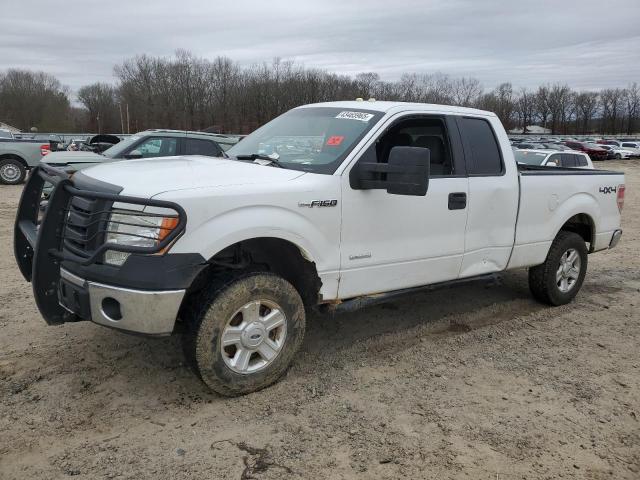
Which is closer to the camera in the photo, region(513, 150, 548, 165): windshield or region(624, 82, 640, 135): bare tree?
region(513, 150, 548, 165): windshield

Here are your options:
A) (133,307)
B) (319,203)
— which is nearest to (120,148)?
(319,203)

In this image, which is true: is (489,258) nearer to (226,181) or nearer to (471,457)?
(471,457)

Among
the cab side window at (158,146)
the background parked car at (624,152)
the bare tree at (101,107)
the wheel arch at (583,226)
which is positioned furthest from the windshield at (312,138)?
the bare tree at (101,107)

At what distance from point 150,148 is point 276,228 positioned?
8.52 m

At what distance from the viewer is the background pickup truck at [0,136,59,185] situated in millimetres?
16375

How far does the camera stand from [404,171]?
3.75 metres

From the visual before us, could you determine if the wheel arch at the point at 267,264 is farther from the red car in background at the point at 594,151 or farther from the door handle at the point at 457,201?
the red car in background at the point at 594,151

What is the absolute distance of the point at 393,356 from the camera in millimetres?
4562

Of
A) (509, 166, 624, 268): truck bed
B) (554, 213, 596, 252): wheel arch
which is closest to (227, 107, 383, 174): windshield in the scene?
(509, 166, 624, 268): truck bed

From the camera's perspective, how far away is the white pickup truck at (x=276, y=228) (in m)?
3.28

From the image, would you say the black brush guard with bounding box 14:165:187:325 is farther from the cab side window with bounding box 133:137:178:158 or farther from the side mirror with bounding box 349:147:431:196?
the cab side window with bounding box 133:137:178:158

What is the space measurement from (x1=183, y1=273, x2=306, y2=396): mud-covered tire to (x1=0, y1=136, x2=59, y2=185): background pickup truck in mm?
15110

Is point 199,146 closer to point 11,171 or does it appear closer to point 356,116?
point 356,116

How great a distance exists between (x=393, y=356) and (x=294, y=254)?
1280 mm
